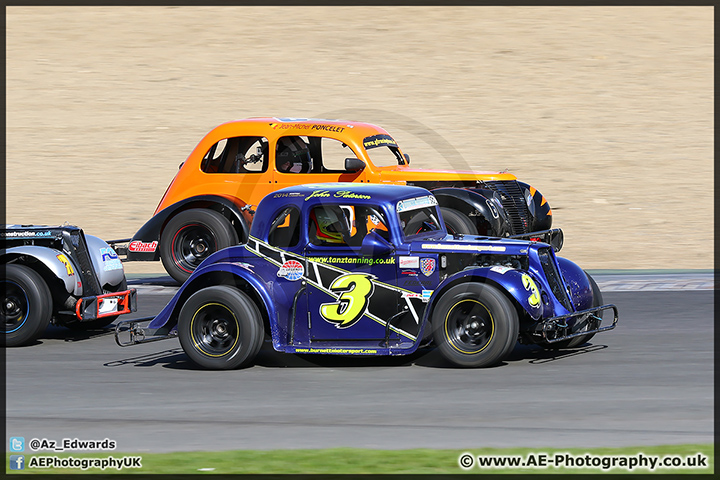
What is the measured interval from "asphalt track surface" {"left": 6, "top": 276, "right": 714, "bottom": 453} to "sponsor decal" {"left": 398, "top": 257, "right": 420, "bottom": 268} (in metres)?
0.93

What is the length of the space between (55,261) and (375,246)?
369 centimetres

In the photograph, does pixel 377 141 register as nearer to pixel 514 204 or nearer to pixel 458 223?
pixel 514 204

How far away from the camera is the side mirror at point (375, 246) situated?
31.6 feet

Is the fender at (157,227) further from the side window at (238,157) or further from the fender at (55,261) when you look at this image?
the fender at (55,261)

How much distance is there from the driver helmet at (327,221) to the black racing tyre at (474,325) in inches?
47.7

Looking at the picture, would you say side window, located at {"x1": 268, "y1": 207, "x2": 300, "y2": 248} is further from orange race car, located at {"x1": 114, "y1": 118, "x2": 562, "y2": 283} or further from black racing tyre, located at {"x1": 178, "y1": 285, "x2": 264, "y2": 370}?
orange race car, located at {"x1": 114, "y1": 118, "x2": 562, "y2": 283}

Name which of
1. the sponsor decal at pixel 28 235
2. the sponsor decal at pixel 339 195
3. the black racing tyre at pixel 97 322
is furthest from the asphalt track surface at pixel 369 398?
the sponsor decal at pixel 339 195

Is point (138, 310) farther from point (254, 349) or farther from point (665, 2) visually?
point (665, 2)

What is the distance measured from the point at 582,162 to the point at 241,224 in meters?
11.9

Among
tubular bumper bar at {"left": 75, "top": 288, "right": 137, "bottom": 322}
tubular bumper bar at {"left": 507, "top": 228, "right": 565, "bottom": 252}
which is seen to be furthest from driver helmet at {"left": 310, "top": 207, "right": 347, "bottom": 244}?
tubular bumper bar at {"left": 507, "top": 228, "right": 565, "bottom": 252}

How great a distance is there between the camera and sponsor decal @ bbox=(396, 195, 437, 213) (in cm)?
Answer: 1009

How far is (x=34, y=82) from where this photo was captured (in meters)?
31.5

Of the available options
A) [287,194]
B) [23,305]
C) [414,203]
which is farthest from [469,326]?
[23,305]

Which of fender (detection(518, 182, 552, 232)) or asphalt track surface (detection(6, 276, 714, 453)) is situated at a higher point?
fender (detection(518, 182, 552, 232))
